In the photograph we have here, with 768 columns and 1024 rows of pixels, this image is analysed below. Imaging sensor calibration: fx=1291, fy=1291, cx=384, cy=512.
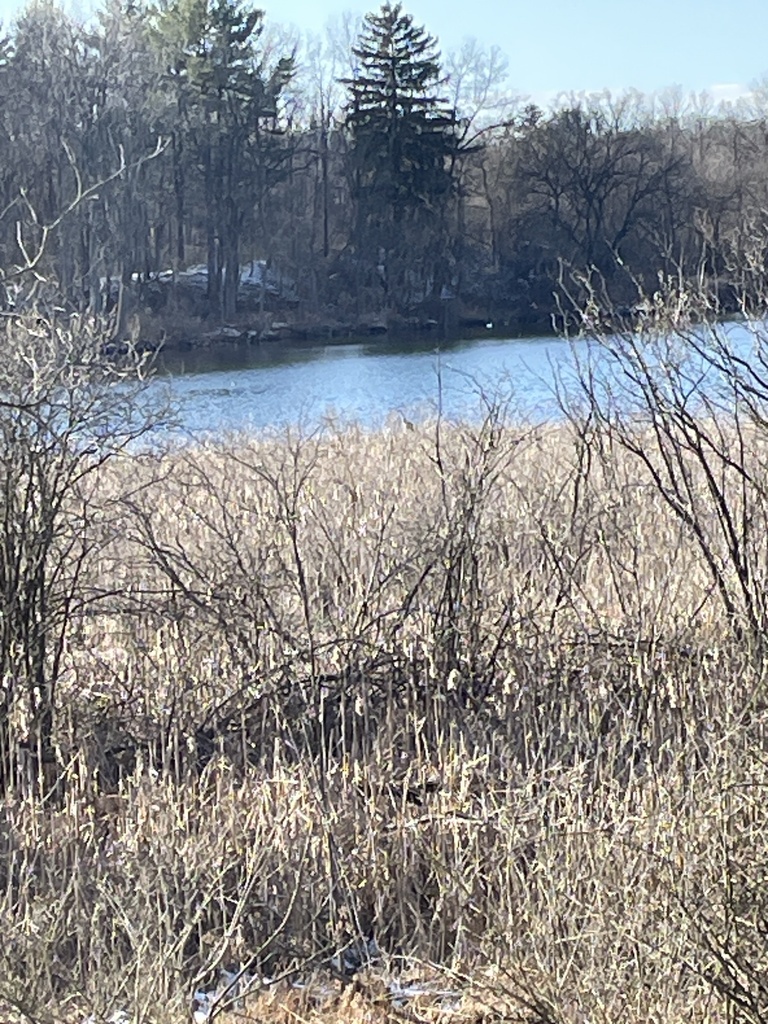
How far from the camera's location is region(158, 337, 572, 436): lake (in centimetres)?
1755

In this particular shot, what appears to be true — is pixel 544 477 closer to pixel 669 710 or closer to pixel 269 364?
pixel 669 710

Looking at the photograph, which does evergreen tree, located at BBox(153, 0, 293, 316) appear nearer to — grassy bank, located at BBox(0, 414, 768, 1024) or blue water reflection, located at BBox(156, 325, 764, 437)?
blue water reflection, located at BBox(156, 325, 764, 437)

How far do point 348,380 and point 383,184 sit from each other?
74.9 feet

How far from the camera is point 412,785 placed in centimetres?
495

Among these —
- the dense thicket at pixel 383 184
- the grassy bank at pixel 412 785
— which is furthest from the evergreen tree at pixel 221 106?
the grassy bank at pixel 412 785

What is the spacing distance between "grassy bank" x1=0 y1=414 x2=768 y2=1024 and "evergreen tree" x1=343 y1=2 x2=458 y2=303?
4228cm

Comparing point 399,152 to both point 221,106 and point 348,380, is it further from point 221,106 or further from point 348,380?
point 348,380

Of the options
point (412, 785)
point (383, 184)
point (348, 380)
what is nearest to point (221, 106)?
point (383, 184)

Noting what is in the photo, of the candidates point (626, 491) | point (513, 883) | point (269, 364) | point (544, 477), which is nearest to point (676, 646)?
point (626, 491)

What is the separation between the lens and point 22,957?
143 inches

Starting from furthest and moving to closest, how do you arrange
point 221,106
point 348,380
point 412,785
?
point 221,106 → point 348,380 → point 412,785

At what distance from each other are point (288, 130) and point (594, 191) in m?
12.1

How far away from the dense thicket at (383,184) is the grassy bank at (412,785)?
34843mm

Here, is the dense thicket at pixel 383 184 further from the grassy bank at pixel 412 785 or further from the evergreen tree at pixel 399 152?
the grassy bank at pixel 412 785
